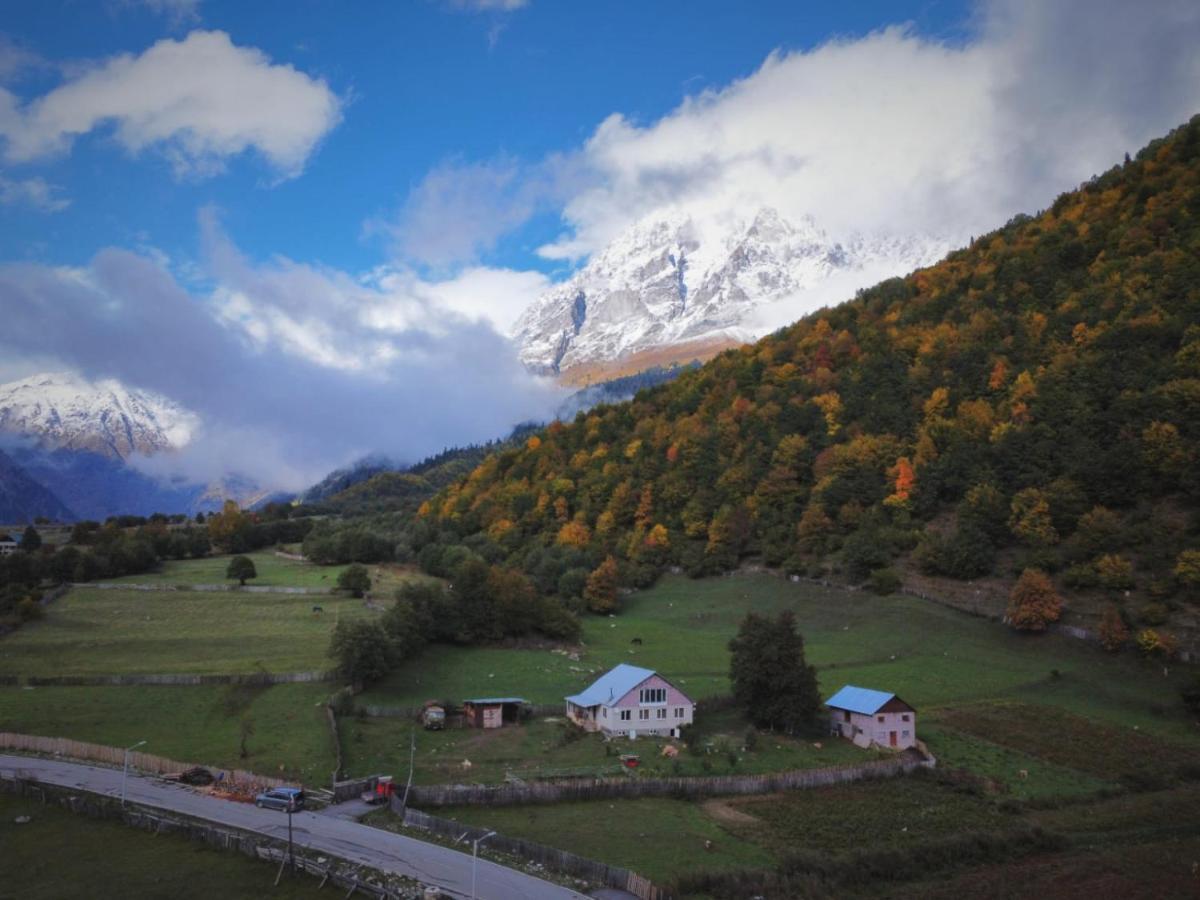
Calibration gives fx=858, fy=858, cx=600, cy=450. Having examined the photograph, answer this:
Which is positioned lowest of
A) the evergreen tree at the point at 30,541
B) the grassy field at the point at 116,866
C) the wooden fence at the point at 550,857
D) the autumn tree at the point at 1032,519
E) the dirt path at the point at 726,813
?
the dirt path at the point at 726,813

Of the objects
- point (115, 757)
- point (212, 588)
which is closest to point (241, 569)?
point (212, 588)

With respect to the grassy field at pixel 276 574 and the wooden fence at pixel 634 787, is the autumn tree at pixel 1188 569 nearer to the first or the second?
the wooden fence at pixel 634 787

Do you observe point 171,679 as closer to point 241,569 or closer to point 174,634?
point 174,634

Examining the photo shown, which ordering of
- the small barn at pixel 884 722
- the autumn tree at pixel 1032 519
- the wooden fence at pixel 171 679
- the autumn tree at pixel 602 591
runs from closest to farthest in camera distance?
the small barn at pixel 884 722
the wooden fence at pixel 171 679
the autumn tree at pixel 1032 519
the autumn tree at pixel 602 591

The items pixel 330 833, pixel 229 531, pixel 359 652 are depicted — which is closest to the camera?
pixel 330 833

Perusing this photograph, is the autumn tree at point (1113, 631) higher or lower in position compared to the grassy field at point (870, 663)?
higher

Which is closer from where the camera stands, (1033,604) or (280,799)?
(280,799)

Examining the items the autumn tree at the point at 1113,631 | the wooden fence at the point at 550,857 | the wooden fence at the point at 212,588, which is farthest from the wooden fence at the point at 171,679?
the autumn tree at the point at 1113,631

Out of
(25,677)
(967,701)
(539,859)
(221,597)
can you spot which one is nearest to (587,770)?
(539,859)
